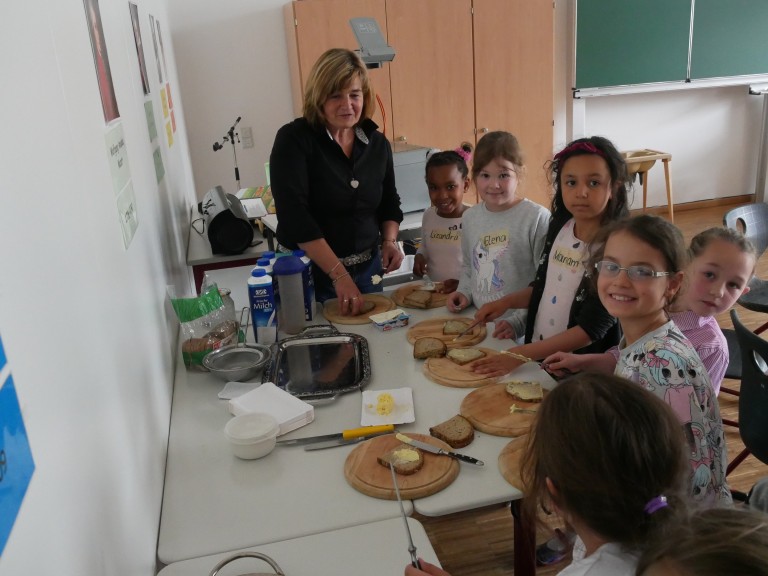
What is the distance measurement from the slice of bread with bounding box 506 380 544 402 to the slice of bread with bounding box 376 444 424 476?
0.30m

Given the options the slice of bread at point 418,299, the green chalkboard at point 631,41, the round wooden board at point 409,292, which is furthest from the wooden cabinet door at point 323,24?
the slice of bread at point 418,299

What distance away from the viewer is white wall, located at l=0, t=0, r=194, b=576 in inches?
23.6

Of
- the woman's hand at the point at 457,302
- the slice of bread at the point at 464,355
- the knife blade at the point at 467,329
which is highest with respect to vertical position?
the woman's hand at the point at 457,302

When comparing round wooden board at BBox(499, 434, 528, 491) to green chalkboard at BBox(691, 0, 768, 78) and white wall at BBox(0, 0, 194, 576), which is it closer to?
white wall at BBox(0, 0, 194, 576)

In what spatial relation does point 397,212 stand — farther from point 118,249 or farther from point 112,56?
point 118,249

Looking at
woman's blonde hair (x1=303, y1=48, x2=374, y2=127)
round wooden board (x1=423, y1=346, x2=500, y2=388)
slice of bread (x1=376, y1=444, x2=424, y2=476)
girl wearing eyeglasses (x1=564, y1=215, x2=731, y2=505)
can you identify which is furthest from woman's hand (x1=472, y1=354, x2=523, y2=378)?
woman's blonde hair (x1=303, y1=48, x2=374, y2=127)

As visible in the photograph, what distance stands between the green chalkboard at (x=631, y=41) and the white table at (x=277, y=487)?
15.1ft

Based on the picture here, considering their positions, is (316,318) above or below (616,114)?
below

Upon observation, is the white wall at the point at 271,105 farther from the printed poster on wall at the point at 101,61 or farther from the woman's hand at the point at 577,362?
the woman's hand at the point at 577,362

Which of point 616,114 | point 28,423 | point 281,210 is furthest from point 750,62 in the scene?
point 28,423

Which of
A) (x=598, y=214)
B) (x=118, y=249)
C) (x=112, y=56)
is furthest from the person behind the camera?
(x=598, y=214)

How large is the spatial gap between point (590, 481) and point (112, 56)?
4.40 ft

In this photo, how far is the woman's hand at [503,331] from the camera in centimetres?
178

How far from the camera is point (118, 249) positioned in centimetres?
114
